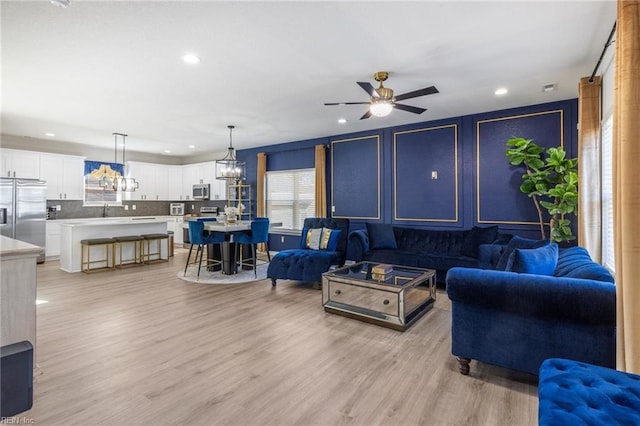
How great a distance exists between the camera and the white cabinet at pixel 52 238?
6.97 m

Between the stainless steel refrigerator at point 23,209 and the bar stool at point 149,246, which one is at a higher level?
the stainless steel refrigerator at point 23,209

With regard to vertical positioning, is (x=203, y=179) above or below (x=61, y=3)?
below

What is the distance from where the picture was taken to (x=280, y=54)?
10.3 feet

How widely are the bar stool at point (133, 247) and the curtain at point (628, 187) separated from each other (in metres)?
7.03

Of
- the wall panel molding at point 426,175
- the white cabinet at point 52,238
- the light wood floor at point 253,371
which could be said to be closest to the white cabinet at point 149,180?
the white cabinet at point 52,238

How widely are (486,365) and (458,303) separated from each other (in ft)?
2.02

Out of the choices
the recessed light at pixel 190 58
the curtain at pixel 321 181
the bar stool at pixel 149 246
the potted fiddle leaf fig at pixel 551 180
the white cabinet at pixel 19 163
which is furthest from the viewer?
the curtain at pixel 321 181

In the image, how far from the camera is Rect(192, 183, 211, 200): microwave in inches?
352

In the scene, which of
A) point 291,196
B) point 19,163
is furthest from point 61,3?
point 19,163

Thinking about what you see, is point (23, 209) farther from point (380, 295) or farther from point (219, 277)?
point (380, 295)

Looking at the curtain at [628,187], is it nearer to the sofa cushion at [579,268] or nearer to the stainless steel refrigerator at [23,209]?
the sofa cushion at [579,268]

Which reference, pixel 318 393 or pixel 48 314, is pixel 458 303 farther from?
pixel 48 314

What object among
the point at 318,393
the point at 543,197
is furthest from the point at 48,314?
the point at 543,197

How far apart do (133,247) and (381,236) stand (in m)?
4.98
